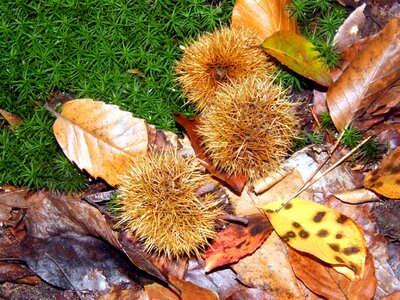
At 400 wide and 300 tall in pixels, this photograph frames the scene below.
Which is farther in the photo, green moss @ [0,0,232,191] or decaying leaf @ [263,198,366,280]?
green moss @ [0,0,232,191]

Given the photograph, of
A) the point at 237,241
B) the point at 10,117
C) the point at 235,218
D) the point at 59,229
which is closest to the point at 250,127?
the point at 235,218

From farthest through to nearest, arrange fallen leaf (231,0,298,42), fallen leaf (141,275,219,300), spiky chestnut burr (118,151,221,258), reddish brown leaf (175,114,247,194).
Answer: fallen leaf (231,0,298,42), reddish brown leaf (175,114,247,194), fallen leaf (141,275,219,300), spiky chestnut burr (118,151,221,258)

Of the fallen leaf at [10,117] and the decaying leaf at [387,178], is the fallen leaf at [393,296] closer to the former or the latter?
the decaying leaf at [387,178]

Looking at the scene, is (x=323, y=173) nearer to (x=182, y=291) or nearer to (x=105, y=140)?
(x=182, y=291)

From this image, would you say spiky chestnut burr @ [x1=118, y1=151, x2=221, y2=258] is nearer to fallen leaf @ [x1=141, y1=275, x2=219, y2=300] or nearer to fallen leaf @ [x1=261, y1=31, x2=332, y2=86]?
fallen leaf @ [x1=141, y1=275, x2=219, y2=300]

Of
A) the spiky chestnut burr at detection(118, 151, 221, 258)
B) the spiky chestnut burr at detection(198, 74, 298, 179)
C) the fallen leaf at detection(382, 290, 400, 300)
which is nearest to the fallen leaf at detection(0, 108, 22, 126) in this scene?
the spiky chestnut burr at detection(118, 151, 221, 258)

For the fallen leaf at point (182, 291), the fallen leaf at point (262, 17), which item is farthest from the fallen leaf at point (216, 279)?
the fallen leaf at point (262, 17)

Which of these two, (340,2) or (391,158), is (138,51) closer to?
(340,2)
